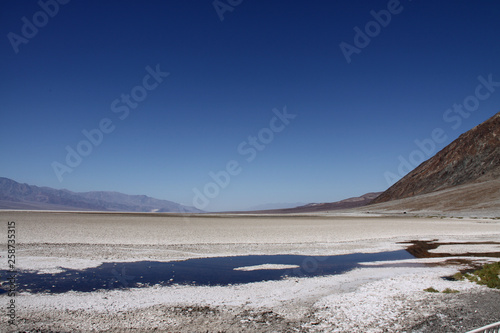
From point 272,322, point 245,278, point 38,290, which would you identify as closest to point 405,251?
point 245,278

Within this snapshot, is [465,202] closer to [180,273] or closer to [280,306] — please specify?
[180,273]

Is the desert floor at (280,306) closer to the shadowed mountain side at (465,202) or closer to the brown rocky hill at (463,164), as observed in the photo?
the shadowed mountain side at (465,202)

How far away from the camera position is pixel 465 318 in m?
8.09

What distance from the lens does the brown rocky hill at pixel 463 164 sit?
98000 mm

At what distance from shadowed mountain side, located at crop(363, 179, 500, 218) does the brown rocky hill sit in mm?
9750

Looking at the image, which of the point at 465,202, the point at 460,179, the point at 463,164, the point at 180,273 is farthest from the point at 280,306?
the point at 463,164

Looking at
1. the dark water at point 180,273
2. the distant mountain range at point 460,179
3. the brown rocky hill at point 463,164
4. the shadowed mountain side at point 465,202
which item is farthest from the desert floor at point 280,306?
the brown rocky hill at point 463,164

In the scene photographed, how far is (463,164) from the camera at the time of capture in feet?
351

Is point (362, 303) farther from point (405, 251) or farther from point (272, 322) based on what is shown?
point (405, 251)

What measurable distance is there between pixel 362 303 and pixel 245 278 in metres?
4.67

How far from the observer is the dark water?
11.4 m

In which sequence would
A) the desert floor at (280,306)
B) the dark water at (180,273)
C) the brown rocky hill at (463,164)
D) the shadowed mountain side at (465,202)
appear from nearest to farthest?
the desert floor at (280,306) → the dark water at (180,273) → the shadowed mountain side at (465,202) → the brown rocky hill at (463,164)

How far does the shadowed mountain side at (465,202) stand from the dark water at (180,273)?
5940 cm

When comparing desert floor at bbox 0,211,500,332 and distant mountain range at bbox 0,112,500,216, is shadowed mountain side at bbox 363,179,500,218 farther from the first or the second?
desert floor at bbox 0,211,500,332
